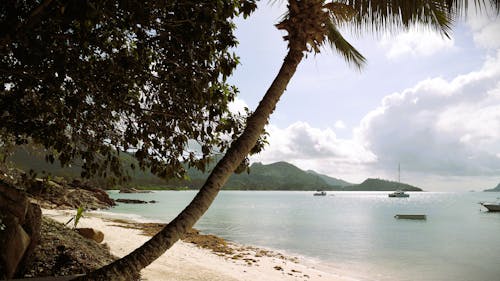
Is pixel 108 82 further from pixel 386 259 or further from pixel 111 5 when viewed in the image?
pixel 386 259

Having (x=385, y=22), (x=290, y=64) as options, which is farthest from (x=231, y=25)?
(x=385, y=22)

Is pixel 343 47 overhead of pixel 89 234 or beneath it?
overhead

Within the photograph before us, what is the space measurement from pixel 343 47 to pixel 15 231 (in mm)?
7778

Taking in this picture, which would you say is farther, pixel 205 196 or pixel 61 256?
pixel 61 256

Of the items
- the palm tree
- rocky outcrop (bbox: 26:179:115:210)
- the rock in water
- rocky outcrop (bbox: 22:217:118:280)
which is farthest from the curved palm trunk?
rocky outcrop (bbox: 26:179:115:210)

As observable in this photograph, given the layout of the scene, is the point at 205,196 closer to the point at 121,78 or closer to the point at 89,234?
→ the point at 121,78

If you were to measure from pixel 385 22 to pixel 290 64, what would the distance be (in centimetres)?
231

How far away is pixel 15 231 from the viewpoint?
5.80 meters

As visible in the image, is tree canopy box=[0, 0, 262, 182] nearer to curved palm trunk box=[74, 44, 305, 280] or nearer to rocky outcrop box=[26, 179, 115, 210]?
curved palm trunk box=[74, 44, 305, 280]

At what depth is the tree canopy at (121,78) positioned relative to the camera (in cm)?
462

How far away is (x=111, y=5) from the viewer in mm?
4410

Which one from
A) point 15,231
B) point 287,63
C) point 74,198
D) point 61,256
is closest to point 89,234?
point 61,256

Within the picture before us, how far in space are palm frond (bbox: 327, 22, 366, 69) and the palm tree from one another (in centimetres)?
58

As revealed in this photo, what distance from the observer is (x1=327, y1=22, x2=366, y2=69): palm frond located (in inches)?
347
